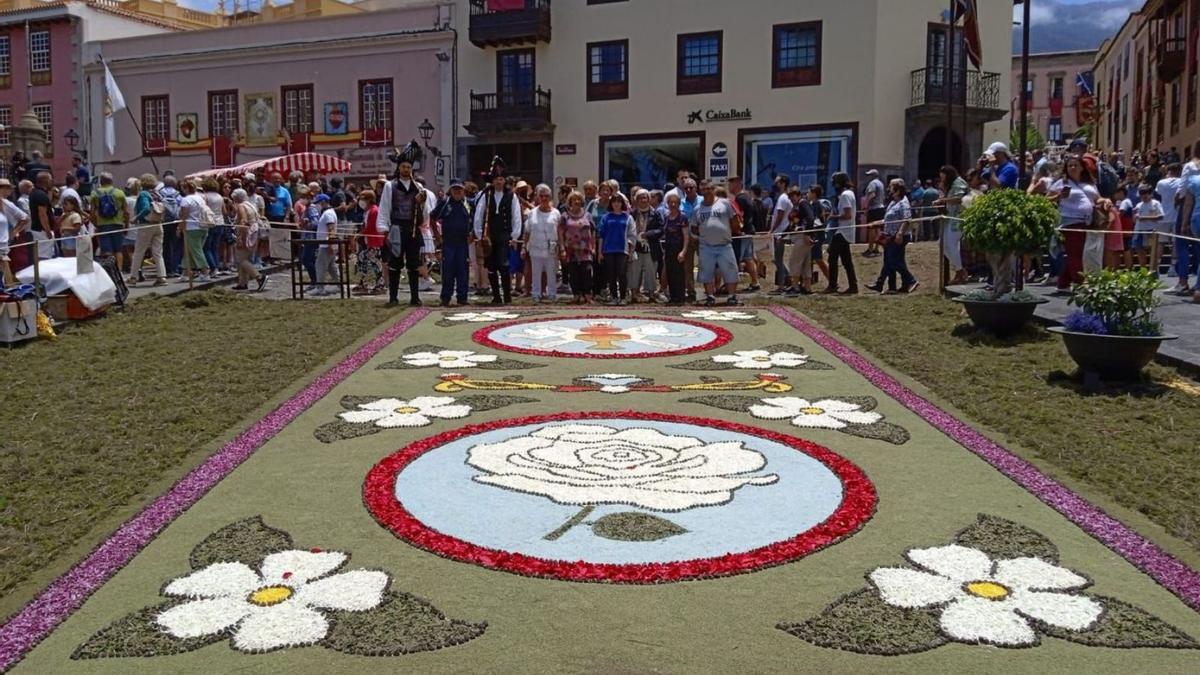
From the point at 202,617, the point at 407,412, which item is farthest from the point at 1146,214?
the point at 202,617

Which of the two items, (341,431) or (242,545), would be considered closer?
(242,545)

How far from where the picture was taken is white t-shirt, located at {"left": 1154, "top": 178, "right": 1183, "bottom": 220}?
546 inches

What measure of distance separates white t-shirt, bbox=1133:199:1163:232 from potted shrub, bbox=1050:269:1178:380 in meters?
7.25

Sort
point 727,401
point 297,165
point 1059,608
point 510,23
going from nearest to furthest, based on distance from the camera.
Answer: point 1059,608, point 727,401, point 297,165, point 510,23

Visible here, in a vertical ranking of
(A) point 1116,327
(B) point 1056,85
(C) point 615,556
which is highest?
(B) point 1056,85

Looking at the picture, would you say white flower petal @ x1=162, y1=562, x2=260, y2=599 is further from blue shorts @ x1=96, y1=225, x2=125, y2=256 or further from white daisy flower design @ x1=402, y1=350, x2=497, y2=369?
blue shorts @ x1=96, y1=225, x2=125, y2=256

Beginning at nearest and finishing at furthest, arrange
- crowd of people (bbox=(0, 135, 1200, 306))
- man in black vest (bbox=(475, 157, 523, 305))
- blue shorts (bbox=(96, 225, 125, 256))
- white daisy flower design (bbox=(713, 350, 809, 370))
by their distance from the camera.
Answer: white daisy flower design (bbox=(713, 350, 809, 370)) → crowd of people (bbox=(0, 135, 1200, 306)) → man in black vest (bbox=(475, 157, 523, 305)) → blue shorts (bbox=(96, 225, 125, 256))

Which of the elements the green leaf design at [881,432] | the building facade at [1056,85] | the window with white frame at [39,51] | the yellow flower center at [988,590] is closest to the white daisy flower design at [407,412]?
the green leaf design at [881,432]

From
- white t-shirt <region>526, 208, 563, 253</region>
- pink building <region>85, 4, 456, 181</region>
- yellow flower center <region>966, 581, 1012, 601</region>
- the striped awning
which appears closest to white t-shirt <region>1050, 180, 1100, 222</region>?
white t-shirt <region>526, 208, 563, 253</region>

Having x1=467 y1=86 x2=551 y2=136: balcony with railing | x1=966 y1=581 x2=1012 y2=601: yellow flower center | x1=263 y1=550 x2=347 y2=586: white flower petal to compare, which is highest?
x1=467 y1=86 x2=551 y2=136: balcony with railing

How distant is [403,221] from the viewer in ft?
44.5

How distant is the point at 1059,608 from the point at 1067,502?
1.50 meters

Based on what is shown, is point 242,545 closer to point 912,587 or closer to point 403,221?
point 912,587

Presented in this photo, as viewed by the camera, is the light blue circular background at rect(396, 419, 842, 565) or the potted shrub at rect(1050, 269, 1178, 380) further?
the potted shrub at rect(1050, 269, 1178, 380)
